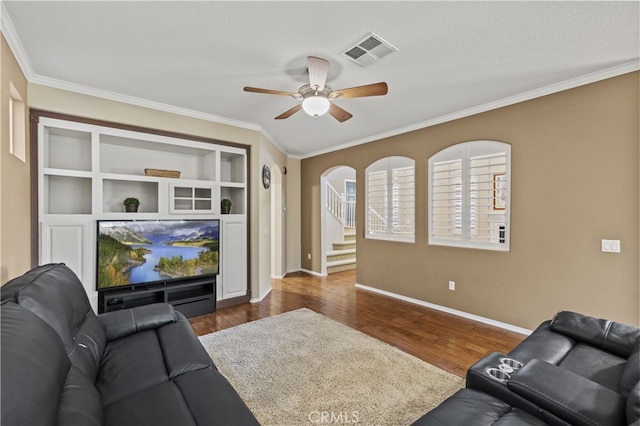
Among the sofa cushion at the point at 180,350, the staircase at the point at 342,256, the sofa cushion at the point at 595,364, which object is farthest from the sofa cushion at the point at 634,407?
the staircase at the point at 342,256

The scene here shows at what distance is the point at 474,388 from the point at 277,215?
5224mm

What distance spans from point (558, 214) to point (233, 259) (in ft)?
13.4

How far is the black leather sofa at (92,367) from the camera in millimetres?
945

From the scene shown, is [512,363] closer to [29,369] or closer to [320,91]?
[29,369]

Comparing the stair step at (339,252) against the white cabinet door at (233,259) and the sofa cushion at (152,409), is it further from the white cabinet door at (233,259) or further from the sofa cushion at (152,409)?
the sofa cushion at (152,409)

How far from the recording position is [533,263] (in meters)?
3.33

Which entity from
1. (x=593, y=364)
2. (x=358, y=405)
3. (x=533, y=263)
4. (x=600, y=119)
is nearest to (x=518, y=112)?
(x=600, y=119)

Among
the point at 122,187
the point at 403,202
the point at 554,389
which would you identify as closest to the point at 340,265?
the point at 403,202

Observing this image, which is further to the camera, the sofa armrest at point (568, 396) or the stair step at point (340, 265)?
the stair step at point (340, 265)

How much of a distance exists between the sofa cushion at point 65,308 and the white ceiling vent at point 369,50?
255cm

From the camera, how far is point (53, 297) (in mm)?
1586

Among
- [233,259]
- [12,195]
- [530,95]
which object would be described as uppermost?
[530,95]

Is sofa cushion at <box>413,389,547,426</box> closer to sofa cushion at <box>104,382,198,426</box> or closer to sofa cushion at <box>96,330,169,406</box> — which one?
sofa cushion at <box>104,382,198,426</box>

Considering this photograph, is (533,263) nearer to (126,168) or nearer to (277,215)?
(277,215)
